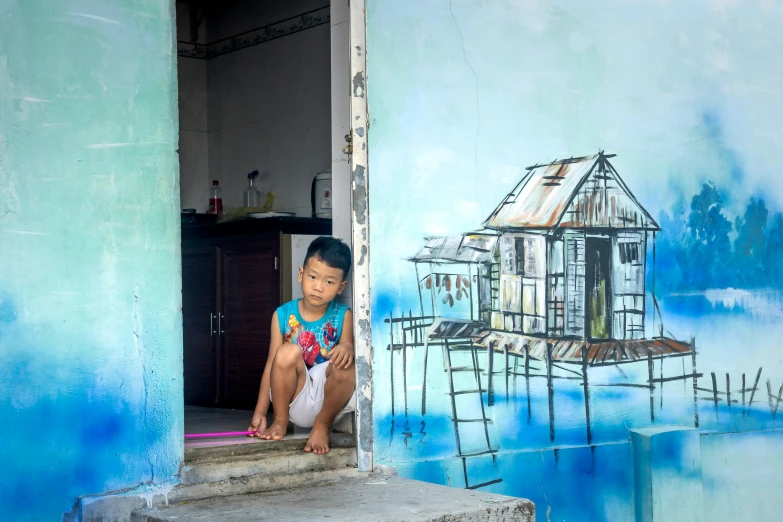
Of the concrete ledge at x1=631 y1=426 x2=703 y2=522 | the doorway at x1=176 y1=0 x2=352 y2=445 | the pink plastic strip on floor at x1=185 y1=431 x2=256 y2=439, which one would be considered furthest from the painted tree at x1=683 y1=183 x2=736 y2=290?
the pink plastic strip on floor at x1=185 y1=431 x2=256 y2=439

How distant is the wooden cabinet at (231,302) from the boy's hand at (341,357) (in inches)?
48.8

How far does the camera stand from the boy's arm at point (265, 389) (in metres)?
4.54

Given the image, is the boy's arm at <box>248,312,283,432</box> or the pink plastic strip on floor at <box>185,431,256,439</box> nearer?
the pink plastic strip on floor at <box>185,431,256,439</box>

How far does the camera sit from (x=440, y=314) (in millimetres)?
4566

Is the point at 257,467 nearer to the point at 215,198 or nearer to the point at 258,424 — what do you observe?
the point at 258,424

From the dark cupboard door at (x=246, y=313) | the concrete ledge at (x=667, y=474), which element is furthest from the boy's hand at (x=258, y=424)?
the concrete ledge at (x=667, y=474)

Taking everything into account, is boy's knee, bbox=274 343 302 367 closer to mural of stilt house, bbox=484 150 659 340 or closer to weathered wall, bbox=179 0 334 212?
mural of stilt house, bbox=484 150 659 340

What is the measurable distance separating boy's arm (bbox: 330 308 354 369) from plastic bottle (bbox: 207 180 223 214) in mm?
2729

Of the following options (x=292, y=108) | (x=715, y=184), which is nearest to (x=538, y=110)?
(x=715, y=184)

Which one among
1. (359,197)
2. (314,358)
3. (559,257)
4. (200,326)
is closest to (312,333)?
(314,358)

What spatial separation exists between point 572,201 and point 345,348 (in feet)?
4.60

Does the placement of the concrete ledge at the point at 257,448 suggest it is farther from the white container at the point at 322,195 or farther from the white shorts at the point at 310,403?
the white container at the point at 322,195

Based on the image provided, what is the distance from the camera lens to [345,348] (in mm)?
4496

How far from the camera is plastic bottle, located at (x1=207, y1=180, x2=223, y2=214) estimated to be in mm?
7230
